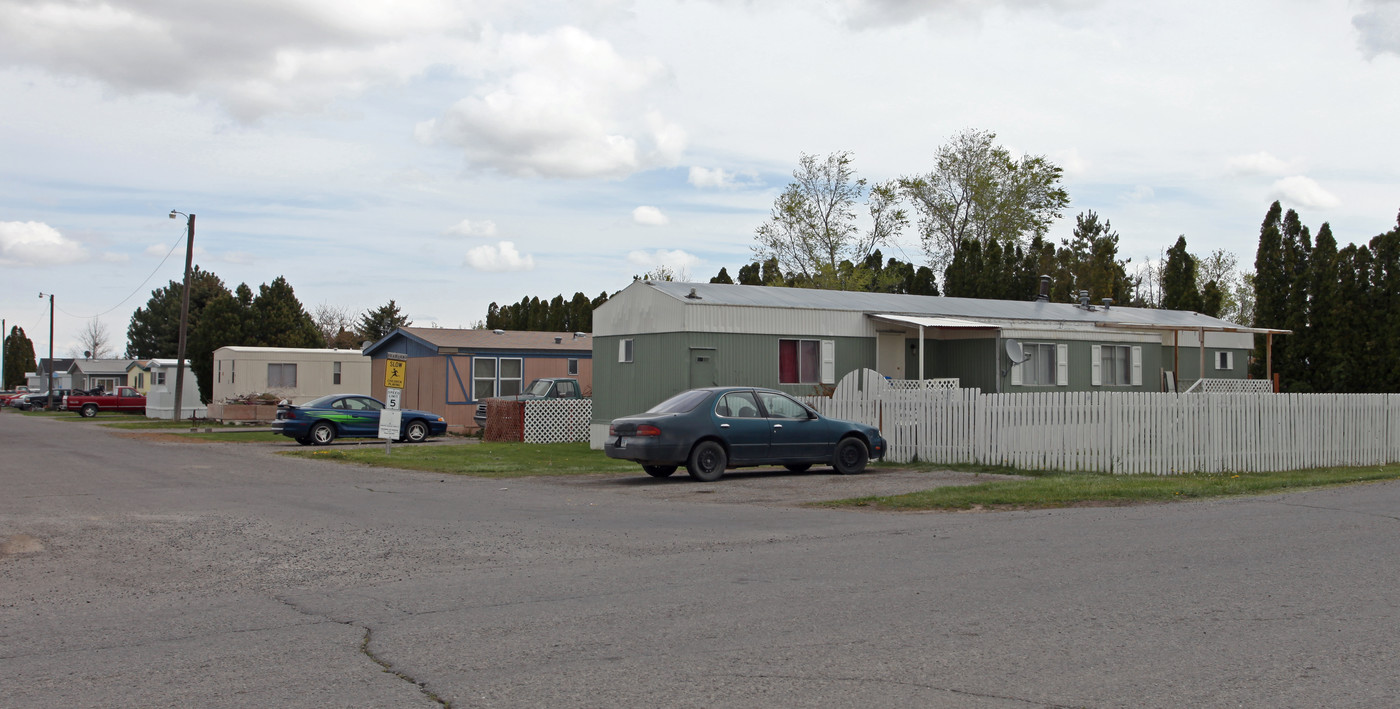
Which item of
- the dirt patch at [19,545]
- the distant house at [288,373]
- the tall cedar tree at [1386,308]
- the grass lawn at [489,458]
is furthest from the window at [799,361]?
the distant house at [288,373]

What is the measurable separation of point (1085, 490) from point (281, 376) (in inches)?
1423

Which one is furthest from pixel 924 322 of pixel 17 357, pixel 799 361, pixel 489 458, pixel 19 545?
pixel 17 357

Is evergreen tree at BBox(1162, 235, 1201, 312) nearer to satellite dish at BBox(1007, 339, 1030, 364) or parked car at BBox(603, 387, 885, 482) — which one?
satellite dish at BBox(1007, 339, 1030, 364)

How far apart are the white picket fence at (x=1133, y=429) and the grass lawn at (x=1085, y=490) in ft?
1.61

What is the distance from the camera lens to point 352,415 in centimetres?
2905

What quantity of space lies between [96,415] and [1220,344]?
5027 cm

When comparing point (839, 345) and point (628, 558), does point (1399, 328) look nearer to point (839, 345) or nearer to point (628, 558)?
point (839, 345)

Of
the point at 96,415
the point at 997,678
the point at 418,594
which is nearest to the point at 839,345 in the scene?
the point at 418,594

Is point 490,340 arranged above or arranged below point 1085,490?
above

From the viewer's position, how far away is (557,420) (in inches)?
1096

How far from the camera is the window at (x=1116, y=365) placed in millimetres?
28734

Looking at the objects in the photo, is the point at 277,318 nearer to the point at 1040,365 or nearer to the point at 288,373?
the point at 288,373

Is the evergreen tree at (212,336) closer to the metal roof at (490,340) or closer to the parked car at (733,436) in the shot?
the metal roof at (490,340)

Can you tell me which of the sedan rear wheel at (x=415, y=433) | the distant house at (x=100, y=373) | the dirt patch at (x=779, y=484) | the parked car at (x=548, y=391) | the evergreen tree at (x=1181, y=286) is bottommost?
the dirt patch at (x=779, y=484)
